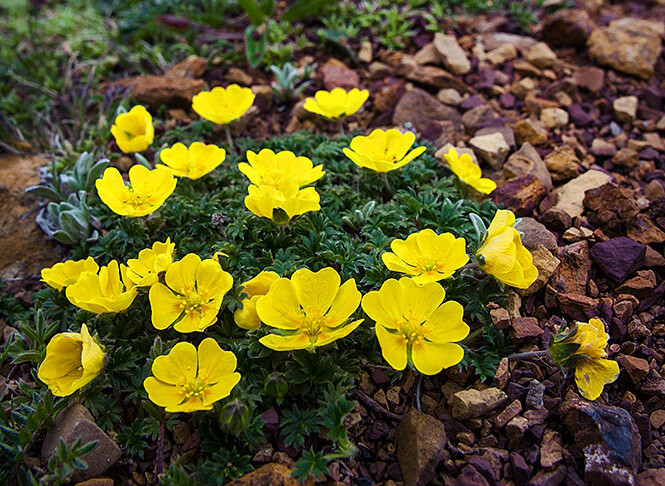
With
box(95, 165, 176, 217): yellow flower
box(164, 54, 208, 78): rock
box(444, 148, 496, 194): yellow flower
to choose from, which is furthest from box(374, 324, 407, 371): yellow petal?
box(164, 54, 208, 78): rock

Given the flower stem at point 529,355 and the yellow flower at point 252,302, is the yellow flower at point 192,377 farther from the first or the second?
the flower stem at point 529,355

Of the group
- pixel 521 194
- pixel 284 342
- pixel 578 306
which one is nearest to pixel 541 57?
pixel 521 194

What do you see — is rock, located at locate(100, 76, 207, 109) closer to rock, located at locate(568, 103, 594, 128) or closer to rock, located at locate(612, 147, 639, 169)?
rock, located at locate(568, 103, 594, 128)

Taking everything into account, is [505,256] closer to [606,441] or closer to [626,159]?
[606,441]

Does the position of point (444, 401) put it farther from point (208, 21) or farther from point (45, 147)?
point (208, 21)

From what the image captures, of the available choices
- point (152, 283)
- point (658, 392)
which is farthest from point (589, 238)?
point (152, 283)

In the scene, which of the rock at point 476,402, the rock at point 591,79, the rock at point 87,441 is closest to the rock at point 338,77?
the rock at point 591,79
